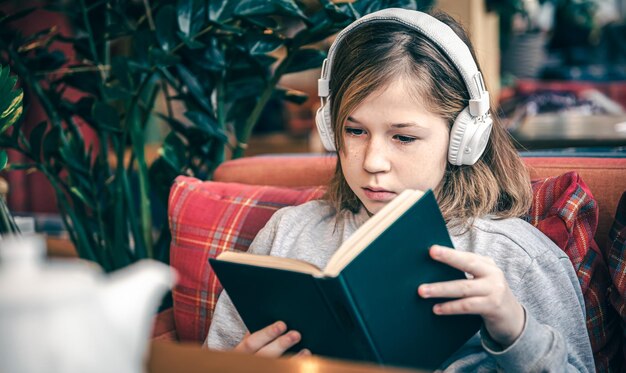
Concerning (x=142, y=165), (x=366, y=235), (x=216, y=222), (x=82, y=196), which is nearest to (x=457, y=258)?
(x=366, y=235)

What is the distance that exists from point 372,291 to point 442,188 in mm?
455

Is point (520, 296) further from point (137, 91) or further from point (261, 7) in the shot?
Result: point (137, 91)

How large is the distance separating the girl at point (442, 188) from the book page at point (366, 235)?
13 cm

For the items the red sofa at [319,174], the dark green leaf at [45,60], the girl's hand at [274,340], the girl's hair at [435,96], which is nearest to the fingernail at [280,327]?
the girl's hand at [274,340]

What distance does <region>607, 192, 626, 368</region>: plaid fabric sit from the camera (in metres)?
1.16

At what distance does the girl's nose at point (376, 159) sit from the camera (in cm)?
114

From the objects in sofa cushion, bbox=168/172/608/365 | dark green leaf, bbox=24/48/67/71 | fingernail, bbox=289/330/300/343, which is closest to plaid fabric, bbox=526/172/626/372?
sofa cushion, bbox=168/172/608/365

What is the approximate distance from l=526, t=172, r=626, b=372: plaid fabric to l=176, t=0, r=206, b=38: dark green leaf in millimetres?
893

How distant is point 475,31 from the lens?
11.7ft

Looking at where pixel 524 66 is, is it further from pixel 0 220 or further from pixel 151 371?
pixel 151 371

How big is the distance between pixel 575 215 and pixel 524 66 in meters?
3.58

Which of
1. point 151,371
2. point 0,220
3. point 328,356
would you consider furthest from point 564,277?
point 0,220

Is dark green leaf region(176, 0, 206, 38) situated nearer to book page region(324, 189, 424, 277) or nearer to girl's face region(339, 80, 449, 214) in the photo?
girl's face region(339, 80, 449, 214)

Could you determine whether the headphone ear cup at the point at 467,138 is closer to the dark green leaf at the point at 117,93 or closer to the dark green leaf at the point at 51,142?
the dark green leaf at the point at 117,93
